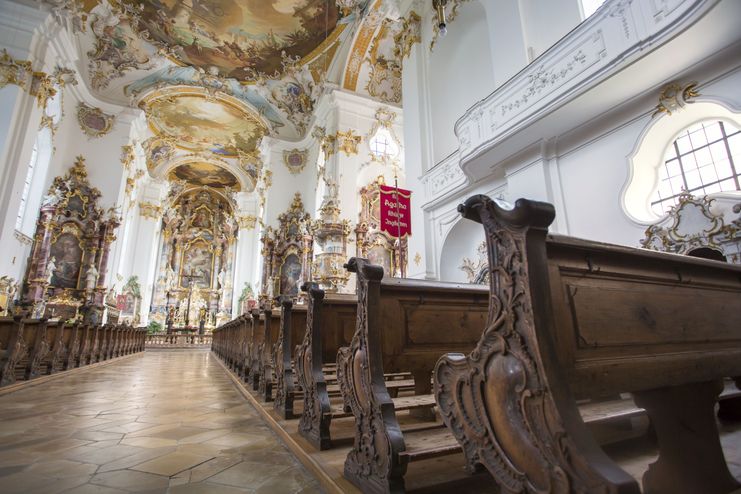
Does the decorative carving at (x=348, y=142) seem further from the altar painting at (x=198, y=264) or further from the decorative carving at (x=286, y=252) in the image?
the altar painting at (x=198, y=264)

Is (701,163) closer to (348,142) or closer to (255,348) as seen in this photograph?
(255,348)

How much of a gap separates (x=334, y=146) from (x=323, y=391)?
1143 centimetres

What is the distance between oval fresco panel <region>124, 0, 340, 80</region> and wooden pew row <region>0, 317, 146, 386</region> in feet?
32.7

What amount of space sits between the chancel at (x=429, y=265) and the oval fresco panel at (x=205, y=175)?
6556 mm

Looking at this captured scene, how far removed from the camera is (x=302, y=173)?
1577 centimetres

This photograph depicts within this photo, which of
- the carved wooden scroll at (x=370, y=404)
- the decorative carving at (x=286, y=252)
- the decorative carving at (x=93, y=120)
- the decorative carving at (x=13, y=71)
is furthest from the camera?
the decorative carving at (x=286, y=252)

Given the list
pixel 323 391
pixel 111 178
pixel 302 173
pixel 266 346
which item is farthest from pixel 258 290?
pixel 323 391

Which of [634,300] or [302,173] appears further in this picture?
[302,173]

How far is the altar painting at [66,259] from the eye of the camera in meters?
11.0

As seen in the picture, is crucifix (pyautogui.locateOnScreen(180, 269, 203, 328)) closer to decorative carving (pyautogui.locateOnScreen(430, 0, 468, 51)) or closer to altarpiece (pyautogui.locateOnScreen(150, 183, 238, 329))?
altarpiece (pyautogui.locateOnScreen(150, 183, 238, 329))

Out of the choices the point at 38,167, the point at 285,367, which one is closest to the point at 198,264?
the point at 38,167

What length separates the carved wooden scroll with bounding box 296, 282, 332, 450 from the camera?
2.08m

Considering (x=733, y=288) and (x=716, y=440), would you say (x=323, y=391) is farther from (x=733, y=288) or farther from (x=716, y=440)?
(x=733, y=288)

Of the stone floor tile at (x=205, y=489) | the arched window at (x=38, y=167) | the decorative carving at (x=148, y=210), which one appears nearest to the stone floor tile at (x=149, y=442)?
→ the stone floor tile at (x=205, y=489)
